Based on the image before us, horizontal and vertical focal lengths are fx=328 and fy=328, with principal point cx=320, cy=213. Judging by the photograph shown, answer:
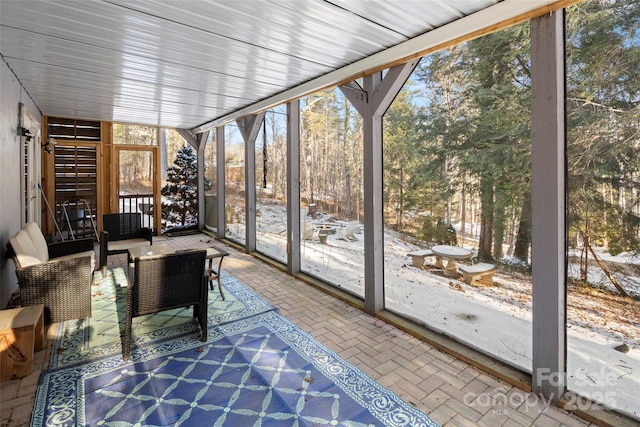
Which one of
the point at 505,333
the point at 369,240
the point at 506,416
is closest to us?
the point at 506,416

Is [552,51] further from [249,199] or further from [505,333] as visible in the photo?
[249,199]

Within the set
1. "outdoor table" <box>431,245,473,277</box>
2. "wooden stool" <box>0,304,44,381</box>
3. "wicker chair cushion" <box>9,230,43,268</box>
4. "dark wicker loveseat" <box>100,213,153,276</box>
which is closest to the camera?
"wooden stool" <box>0,304,44,381</box>

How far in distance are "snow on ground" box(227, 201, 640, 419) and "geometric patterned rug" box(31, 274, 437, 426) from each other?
1.07 metres

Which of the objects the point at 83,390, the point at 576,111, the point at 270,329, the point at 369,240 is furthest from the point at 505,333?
the point at 83,390

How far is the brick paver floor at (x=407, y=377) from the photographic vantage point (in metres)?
1.99

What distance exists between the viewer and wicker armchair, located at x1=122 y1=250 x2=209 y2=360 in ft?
8.55

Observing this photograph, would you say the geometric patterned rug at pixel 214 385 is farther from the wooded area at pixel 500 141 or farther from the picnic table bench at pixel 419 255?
the wooded area at pixel 500 141

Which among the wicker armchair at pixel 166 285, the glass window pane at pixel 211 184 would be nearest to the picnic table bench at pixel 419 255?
the wicker armchair at pixel 166 285

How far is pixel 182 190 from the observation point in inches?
337

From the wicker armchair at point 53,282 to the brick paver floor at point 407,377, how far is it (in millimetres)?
298

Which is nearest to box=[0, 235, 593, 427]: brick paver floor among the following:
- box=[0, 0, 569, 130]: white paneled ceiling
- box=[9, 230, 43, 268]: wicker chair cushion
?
box=[9, 230, 43, 268]: wicker chair cushion

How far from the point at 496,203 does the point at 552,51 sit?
1.25 metres

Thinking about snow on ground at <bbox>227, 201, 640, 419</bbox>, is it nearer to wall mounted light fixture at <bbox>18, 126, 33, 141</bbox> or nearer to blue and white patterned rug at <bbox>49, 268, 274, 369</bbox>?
blue and white patterned rug at <bbox>49, 268, 274, 369</bbox>

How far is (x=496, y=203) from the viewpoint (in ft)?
9.37
